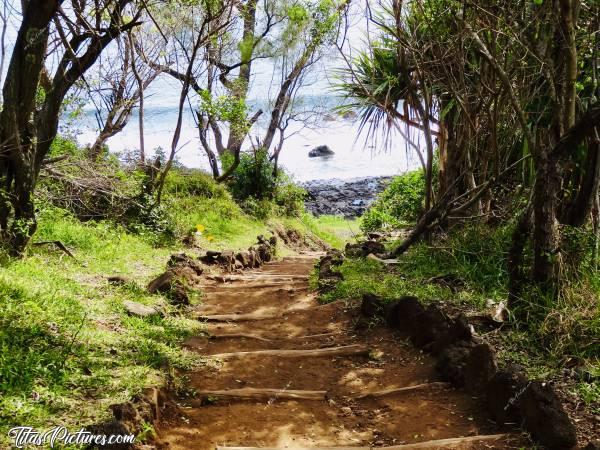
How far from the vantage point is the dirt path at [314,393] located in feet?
10.1

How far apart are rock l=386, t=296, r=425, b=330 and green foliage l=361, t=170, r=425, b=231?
7073mm

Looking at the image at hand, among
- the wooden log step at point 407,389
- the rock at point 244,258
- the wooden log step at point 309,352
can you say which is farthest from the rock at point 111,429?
the rock at point 244,258

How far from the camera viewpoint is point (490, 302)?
476 centimetres

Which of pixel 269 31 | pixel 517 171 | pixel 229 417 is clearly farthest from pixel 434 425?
pixel 269 31

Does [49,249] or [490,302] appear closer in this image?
[490,302]

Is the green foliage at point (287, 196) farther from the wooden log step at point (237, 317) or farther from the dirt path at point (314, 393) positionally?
the dirt path at point (314, 393)

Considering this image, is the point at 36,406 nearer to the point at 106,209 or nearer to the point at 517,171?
the point at 517,171

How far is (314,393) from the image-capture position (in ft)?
12.0

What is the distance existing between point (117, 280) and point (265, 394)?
8.76 ft

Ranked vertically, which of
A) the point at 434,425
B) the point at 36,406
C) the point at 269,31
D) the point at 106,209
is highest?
the point at 269,31

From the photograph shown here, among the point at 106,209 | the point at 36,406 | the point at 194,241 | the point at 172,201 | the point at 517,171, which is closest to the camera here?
the point at 36,406

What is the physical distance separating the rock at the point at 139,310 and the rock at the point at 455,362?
2.43 meters

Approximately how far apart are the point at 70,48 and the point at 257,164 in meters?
8.72

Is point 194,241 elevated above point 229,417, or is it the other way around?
point 194,241
